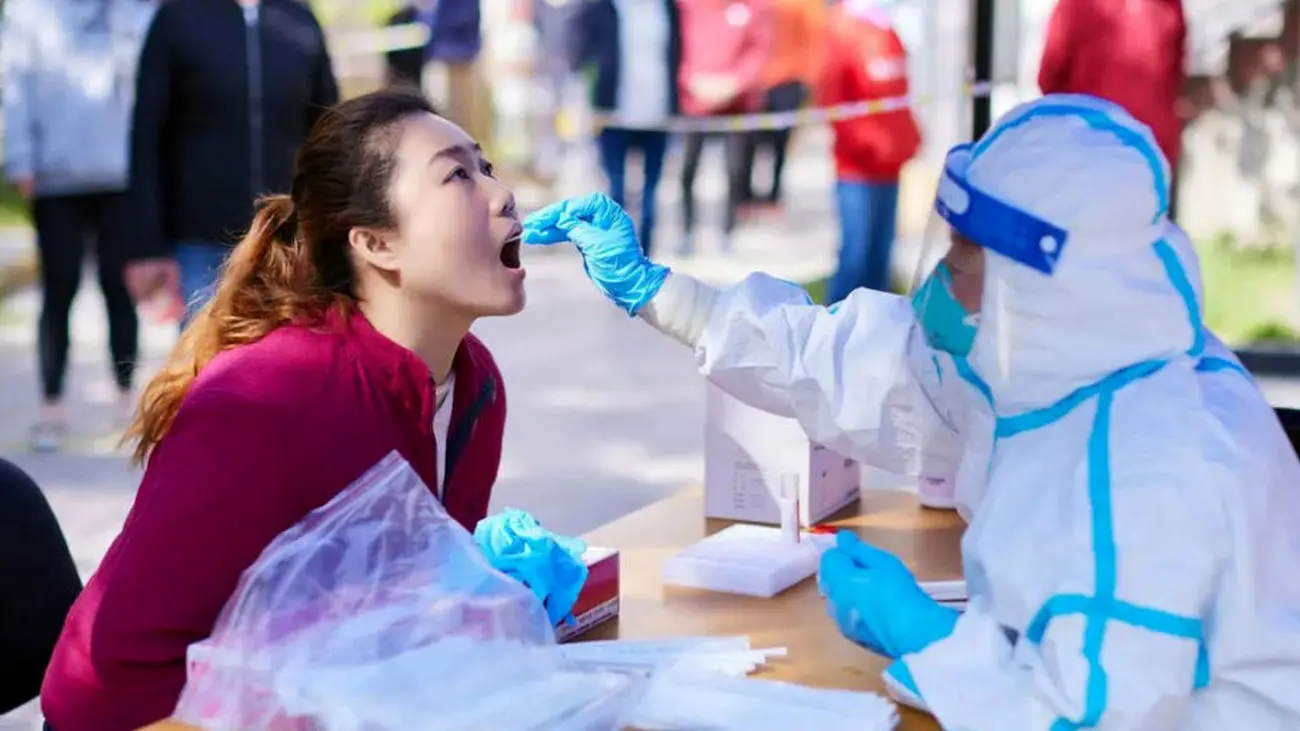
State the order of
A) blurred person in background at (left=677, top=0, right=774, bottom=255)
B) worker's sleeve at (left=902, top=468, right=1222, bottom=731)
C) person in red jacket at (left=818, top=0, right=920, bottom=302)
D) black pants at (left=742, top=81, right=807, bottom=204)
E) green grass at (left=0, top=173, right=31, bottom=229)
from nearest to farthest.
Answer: worker's sleeve at (left=902, top=468, right=1222, bottom=731) → person in red jacket at (left=818, top=0, right=920, bottom=302) → blurred person in background at (left=677, top=0, right=774, bottom=255) → black pants at (left=742, top=81, right=807, bottom=204) → green grass at (left=0, top=173, right=31, bottom=229)

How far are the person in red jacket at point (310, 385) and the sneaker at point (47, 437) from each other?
11.9 ft

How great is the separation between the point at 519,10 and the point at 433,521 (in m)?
8.74

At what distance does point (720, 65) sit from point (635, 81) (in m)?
0.45

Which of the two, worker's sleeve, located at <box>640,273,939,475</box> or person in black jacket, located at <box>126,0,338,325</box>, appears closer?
worker's sleeve, located at <box>640,273,939,475</box>

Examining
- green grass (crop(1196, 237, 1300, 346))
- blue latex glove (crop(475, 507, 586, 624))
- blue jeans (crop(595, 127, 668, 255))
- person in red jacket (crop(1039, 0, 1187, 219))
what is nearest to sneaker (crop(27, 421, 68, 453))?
person in red jacket (crop(1039, 0, 1187, 219))

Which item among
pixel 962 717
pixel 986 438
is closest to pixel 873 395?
pixel 986 438

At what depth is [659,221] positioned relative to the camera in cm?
1006

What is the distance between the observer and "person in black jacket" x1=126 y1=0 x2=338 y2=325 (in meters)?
4.21

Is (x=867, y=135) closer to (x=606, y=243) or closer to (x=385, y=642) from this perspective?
(x=606, y=243)

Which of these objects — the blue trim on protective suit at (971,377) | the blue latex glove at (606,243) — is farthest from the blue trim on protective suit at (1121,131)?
the blue latex glove at (606,243)

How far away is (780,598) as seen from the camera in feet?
6.36

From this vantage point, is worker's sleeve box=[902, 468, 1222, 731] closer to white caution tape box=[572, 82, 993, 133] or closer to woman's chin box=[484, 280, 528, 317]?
woman's chin box=[484, 280, 528, 317]

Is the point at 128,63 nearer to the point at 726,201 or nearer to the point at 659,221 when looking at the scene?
the point at 726,201

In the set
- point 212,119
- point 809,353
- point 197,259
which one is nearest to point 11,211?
point 197,259
